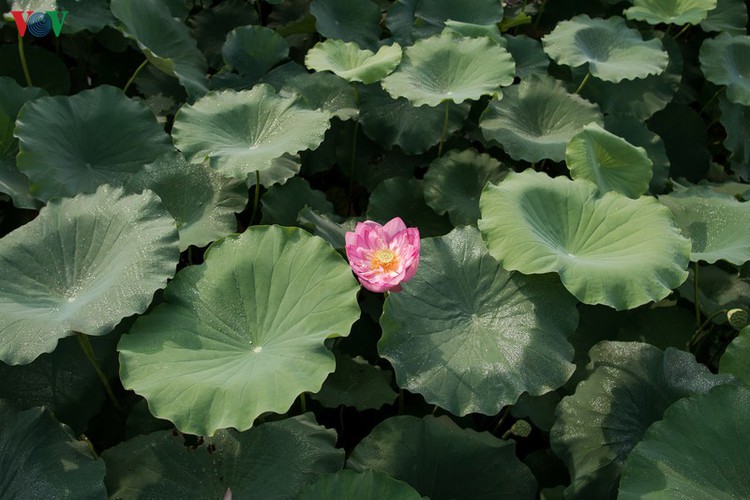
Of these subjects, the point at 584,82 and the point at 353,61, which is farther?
the point at 584,82

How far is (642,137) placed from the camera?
2.40m

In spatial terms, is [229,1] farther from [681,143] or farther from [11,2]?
[681,143]

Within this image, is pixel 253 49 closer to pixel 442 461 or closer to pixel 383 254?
pixel 383 254

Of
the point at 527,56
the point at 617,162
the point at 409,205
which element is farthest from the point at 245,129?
the point at 527,56

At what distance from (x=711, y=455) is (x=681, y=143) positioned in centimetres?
178

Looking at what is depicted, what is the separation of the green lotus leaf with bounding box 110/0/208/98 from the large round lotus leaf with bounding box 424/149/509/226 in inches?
33.2

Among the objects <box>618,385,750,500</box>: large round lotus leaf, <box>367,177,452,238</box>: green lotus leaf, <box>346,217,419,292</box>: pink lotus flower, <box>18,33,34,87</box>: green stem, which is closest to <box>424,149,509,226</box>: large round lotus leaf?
<box>367,177,452,238</box>: green lotus leaf

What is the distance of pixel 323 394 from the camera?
5.39ft

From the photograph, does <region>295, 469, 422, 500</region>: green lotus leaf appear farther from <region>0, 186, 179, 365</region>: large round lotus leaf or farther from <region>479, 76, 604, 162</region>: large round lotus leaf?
<region>479, 76, 604, 162</region>: large round lotus leaf

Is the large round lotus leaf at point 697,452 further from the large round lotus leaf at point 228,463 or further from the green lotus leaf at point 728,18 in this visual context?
the green lotus leaf at point 728,18

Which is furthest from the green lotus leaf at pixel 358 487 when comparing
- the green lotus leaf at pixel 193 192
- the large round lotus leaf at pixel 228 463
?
the green lotus leaf at pixel 193 192

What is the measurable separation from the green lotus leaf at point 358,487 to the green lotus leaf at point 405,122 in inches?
47.9

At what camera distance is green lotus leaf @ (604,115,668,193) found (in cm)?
232

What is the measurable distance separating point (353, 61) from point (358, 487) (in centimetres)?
136
